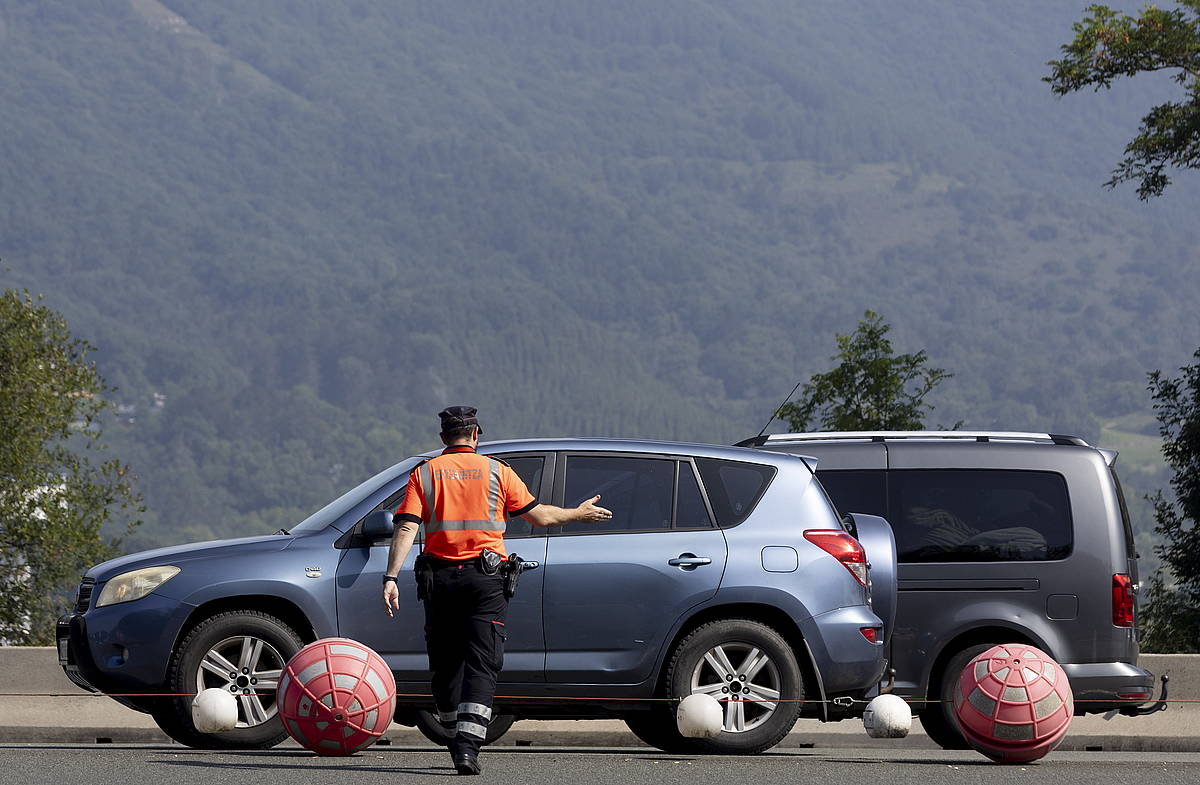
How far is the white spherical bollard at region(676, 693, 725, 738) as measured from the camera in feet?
32.2

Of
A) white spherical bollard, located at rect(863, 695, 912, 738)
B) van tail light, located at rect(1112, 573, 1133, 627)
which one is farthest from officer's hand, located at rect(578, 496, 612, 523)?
van tail light, located at rect(1112, 573, 1133, 627)

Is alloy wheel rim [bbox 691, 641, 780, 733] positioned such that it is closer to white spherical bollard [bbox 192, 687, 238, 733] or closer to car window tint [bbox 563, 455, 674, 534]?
car window tint [bbox 563, 455, 674, 534]

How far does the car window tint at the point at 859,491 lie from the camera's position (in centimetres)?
1173

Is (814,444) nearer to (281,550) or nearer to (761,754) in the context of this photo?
(761,754)

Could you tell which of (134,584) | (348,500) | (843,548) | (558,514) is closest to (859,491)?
(843,548)

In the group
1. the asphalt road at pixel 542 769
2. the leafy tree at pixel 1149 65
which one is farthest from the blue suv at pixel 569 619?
the leafy tree at pixel 1149 65

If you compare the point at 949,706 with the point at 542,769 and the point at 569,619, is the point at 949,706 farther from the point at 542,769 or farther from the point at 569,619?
the point at 542,769

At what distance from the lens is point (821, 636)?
10109mm

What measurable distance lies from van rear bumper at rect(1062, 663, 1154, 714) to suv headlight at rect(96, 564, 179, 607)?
211 inches

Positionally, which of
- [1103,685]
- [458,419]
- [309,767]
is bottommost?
[309,767]

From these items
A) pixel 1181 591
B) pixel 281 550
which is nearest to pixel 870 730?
pixel 281 550

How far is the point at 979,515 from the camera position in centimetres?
1165

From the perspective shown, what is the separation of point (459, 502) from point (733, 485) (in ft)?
6.77

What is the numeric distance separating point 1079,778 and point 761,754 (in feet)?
6.15
